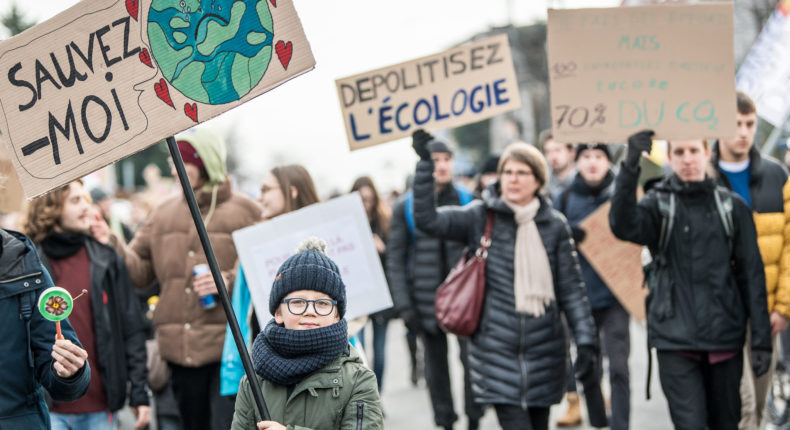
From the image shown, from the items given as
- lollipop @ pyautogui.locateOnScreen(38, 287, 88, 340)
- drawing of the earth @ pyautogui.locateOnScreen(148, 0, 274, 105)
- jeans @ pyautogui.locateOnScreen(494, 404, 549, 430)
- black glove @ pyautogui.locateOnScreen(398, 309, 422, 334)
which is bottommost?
black glove @ pyautogui.locateOnScreen(398, 309, 422, 334)

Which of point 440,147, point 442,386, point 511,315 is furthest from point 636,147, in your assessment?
point 440,147

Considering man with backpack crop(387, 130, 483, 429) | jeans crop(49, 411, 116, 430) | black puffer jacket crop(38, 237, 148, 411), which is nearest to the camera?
jeans crop(49, 411, 116, 430)

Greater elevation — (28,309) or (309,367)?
(28,309)

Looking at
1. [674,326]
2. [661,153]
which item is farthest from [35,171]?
[661,153]

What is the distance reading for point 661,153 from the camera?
26.0 feet

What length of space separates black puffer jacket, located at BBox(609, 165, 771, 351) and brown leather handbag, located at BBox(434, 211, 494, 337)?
30.4 inches

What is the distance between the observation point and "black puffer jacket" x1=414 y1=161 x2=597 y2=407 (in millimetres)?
5258

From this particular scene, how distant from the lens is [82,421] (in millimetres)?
4820

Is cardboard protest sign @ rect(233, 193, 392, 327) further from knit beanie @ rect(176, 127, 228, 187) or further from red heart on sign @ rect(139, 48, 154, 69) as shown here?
red heart on sign @ rect(139, 48, 154, 69)

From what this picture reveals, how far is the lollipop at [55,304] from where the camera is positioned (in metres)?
3.17

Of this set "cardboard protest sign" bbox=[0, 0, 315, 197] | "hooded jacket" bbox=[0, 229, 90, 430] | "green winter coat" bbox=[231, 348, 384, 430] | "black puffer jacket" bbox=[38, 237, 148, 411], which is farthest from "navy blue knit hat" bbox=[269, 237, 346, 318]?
"black puffer jacket" bbox=[38, 237, 148, 411]

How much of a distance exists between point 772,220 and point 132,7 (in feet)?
13.0

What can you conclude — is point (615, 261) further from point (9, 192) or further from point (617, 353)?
point (9, 192)

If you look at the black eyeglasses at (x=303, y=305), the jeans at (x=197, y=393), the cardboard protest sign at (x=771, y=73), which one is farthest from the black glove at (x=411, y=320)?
the black eyeglasses at (x=303, y=305)
